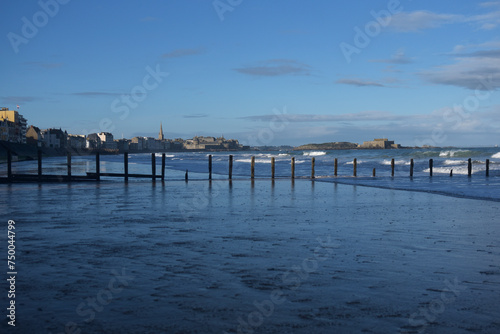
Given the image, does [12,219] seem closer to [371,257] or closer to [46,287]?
[46,287]

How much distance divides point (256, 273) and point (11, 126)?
157 m

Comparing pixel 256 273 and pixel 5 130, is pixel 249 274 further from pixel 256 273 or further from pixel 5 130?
pixel 5 130

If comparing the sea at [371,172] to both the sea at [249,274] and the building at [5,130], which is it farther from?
the building at [5,130]

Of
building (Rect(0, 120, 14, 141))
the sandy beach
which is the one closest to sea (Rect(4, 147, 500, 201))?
the sandy beach

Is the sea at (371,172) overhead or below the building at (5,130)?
below

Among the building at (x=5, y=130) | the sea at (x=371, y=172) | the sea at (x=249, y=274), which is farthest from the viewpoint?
the building at (x=5, y=130)

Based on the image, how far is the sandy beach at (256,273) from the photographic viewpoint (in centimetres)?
521

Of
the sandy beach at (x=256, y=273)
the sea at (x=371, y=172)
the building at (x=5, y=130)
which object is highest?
the building at (x=5, y=130)

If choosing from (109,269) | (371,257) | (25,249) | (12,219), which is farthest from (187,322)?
(12,219)

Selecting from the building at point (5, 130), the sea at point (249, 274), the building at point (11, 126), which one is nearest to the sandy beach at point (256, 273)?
the sea at point (249, 274)

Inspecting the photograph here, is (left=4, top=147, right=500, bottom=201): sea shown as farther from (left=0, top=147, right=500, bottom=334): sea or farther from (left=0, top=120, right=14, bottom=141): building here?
(left=0, top=120, right=14, bottom=141): building

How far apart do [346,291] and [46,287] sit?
13.3 ft

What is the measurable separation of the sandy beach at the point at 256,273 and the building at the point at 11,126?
127m

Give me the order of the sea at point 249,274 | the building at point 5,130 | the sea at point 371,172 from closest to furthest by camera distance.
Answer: the sea at point 249,274 < the sea at point 371,172 < the building at point 5,130
